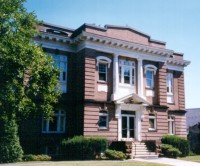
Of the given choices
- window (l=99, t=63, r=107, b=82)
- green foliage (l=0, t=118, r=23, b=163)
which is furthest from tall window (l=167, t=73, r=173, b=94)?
green foliage (l=0, t=118, r=23, b=163)

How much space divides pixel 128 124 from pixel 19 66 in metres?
13.0

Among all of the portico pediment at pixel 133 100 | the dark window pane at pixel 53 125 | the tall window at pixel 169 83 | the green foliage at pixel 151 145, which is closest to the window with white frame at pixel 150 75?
the portico pediment at pixel 133 100

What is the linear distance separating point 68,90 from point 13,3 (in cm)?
1015

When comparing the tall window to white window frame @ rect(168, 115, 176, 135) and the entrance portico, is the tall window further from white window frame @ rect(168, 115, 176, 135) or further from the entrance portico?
the entrance portico

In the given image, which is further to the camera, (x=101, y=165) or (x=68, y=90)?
(x=68, y=90)

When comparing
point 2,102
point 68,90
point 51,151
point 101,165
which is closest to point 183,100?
point 68,90

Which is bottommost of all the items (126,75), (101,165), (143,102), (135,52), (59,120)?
(101,165)

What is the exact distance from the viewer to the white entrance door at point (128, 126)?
27234 mm

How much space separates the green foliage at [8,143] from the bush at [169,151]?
40.8 feet

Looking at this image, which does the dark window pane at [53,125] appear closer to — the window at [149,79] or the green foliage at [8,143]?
the green foliage at [8,143]

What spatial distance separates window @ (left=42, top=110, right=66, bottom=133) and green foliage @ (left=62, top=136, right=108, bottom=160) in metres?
3.42

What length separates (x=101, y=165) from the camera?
1805 cm

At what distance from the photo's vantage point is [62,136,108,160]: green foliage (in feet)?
72.5

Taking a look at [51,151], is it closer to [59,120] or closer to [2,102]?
[59,120]
